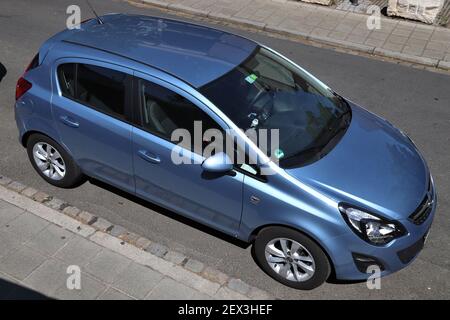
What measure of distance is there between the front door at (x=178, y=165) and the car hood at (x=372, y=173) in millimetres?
695

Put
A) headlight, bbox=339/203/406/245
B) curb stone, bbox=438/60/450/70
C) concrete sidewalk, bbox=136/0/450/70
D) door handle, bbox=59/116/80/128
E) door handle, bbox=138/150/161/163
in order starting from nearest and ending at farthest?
headlight, bbox=339/203/406/245
door handle, bbox=138/150/161/163
door handle, bbox=59/116/80/128
curb stone, bbox=438/60/450/70
concrete sidewalk, bbox=136/0/450/70

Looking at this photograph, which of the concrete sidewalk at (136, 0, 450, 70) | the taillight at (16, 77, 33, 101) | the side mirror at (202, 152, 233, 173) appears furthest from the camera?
the concrete sidewalk at (136, 0, 450, 70)

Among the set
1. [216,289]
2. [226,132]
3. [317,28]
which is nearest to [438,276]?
[216,289]

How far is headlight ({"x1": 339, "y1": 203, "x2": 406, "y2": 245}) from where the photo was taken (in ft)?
13.7

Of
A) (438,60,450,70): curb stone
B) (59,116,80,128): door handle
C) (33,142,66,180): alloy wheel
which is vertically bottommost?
(438,60,450,70): curb stone

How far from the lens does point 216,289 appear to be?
4609mm

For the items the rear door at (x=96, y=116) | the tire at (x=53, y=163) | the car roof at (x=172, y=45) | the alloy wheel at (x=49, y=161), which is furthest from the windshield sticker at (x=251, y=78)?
the alloy wheel at (x=49, y=161)

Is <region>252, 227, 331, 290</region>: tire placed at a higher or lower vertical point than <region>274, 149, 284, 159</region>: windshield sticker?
lower

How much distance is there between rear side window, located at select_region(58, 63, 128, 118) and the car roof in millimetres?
236

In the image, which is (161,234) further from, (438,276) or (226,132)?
(438,276)

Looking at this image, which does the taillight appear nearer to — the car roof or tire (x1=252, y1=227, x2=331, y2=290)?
the car roof

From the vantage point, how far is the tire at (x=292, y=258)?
434 centimetres

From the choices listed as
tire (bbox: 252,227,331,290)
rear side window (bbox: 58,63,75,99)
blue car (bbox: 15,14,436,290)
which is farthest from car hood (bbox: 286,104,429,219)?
rear side window (bbox: 58,63,75,99)
